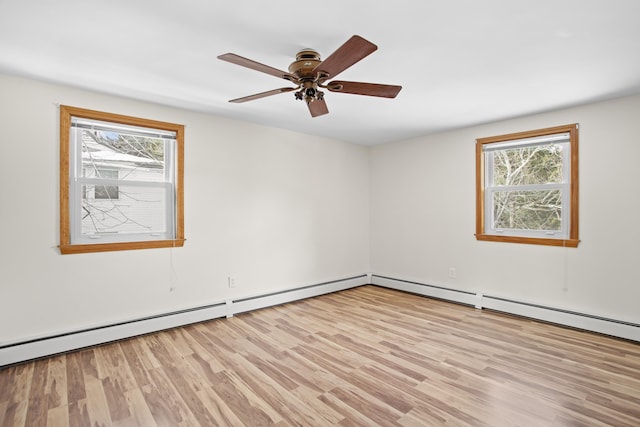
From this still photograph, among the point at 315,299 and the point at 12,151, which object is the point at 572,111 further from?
the point at 12,151

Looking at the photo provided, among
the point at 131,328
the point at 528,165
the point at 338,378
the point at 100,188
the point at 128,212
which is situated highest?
the point at 528,165

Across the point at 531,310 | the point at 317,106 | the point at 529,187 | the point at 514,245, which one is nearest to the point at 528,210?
the point at 529,187

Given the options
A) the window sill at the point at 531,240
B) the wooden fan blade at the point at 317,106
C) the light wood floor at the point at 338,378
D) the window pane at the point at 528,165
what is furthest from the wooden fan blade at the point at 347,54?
the window sill at the point at 531,240

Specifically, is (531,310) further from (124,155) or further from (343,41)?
(124,155)

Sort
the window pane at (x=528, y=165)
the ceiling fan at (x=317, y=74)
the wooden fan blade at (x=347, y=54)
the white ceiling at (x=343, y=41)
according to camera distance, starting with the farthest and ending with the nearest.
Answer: the window pane at (x=528, y=165) → the ceiling fan at (x=317, y=74) → the white ceiling at (x=343, y=41) → the wooden fan blade at (x=347, y=54)

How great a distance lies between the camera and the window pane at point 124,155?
3059 mm

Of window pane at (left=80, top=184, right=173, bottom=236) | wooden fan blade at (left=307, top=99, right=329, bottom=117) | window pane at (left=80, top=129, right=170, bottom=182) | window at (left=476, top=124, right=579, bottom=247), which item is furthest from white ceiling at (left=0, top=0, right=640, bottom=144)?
window pane at (left=80, top=184, right=173, bottom=236)

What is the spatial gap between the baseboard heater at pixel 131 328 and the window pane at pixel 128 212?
3.00 feet

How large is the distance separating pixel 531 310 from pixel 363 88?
326 centimetres

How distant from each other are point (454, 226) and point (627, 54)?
257 cm

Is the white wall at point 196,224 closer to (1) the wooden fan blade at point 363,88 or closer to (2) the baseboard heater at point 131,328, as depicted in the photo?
(2) the baseboard heater at point 131,328

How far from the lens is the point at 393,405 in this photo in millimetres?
2082

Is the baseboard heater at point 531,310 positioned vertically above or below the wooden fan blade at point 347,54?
below

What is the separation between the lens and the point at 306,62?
219cm
